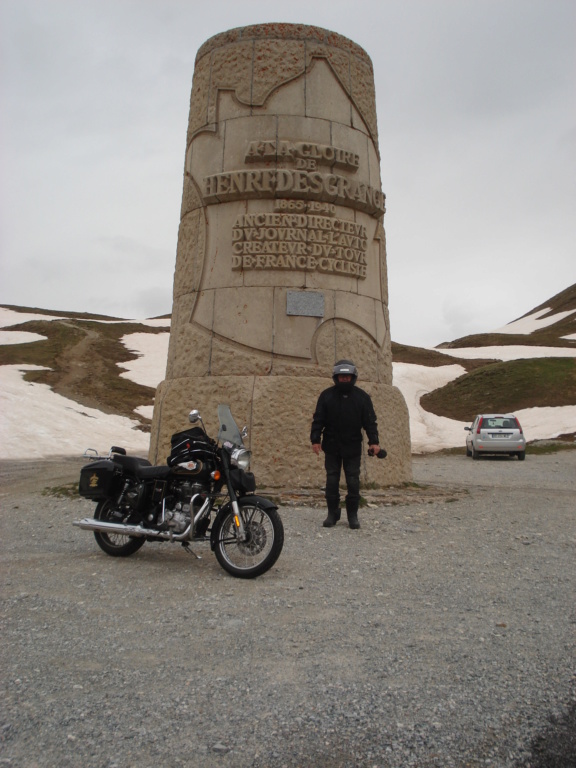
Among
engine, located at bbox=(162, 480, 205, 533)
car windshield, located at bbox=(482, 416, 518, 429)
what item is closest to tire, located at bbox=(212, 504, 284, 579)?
engine, located at bbox=(162, 480, 205, 533)

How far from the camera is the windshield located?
5891 mm

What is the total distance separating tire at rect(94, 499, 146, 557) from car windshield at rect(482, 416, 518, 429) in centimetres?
1948

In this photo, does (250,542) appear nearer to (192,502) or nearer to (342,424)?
(192,502)

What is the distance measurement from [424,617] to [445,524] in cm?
354

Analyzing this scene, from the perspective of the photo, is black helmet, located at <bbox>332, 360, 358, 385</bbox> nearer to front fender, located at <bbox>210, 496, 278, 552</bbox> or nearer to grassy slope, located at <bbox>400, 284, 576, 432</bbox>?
front fender, located at <bbox>210, 496, 278, 552</bbox>

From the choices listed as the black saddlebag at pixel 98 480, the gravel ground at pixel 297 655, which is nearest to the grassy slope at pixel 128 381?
the black saddlebag at pixel 98 480

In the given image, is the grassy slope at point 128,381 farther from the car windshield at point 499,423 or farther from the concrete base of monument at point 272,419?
the concrete base of monument at point 272,419

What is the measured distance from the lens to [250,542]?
5.63 m

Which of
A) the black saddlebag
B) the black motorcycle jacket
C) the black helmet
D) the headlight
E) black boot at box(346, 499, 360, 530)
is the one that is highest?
the black helmet

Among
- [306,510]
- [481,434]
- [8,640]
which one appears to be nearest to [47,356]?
[481,434]

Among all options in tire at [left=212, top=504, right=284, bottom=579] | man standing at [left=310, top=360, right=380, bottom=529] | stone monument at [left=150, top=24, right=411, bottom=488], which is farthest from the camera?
stone monument at [left=150, top=24, right=411, bottom=488]

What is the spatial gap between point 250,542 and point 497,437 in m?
19.2

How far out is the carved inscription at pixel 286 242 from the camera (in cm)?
1021

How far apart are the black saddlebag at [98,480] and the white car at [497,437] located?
18.8 m
